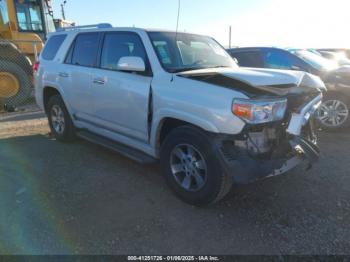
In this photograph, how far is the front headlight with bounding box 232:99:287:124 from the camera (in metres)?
3.03

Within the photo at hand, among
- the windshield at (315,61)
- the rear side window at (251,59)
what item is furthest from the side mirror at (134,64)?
the windshield at (315,61)

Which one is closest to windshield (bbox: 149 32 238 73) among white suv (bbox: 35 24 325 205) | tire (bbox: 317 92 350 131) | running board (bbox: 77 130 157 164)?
white suv (bbox: 35 24 325 205)

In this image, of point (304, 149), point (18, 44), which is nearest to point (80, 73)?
point (304, 149)

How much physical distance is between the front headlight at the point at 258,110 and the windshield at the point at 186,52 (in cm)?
106

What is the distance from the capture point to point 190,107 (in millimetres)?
3324

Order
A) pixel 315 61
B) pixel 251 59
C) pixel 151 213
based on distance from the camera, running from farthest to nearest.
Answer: pixel 251 59 < pixel 315 61 < pixel 151 213

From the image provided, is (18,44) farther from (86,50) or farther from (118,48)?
(118,48)

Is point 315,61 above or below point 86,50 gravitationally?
below

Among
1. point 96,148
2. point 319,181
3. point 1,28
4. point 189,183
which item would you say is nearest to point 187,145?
point 189,183

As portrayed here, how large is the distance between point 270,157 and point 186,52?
5.90 feet

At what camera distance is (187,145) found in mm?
3479

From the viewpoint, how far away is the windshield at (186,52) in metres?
3.93

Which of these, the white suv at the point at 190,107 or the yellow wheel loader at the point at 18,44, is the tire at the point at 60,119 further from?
the yellow wheel loader at the point at 18,44

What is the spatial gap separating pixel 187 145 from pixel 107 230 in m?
1.19
